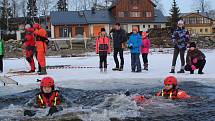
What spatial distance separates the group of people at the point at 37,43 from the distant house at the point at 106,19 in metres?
54.8

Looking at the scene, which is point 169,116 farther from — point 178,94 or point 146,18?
point 146,18

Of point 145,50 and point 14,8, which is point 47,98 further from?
point 14,8

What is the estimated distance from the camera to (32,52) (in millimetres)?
15320

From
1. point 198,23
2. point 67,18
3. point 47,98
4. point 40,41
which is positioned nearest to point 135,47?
point 40,41

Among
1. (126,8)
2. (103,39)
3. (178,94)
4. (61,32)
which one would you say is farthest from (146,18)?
(178,94)

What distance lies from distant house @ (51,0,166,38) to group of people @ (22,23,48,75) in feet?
180

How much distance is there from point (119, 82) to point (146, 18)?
213 ft

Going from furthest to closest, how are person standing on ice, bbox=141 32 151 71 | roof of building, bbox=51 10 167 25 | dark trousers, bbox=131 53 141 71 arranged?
roof of building, bbox=51 10 167 25
person standing on ice, bbox=141 32 151 71
dark trousers, bbox=131 53 141 71

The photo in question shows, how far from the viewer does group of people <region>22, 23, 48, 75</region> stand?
14.2m

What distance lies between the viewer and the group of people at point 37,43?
14219 millimetres

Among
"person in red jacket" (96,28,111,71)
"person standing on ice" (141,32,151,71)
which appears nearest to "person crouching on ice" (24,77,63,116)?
"person in red jacket" (96,28,111,71)

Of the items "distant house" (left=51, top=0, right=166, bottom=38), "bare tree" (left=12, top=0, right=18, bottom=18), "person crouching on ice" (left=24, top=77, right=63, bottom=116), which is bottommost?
"person crouching on ice" (left=24, top=77, right=63, bottom=116)

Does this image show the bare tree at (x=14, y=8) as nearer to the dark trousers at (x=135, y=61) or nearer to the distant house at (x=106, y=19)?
the distant house at (x=106, y=19)

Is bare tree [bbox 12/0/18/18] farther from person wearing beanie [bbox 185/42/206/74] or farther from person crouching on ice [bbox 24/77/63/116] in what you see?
person crouching on ice [bbox 24/77/63/116]
